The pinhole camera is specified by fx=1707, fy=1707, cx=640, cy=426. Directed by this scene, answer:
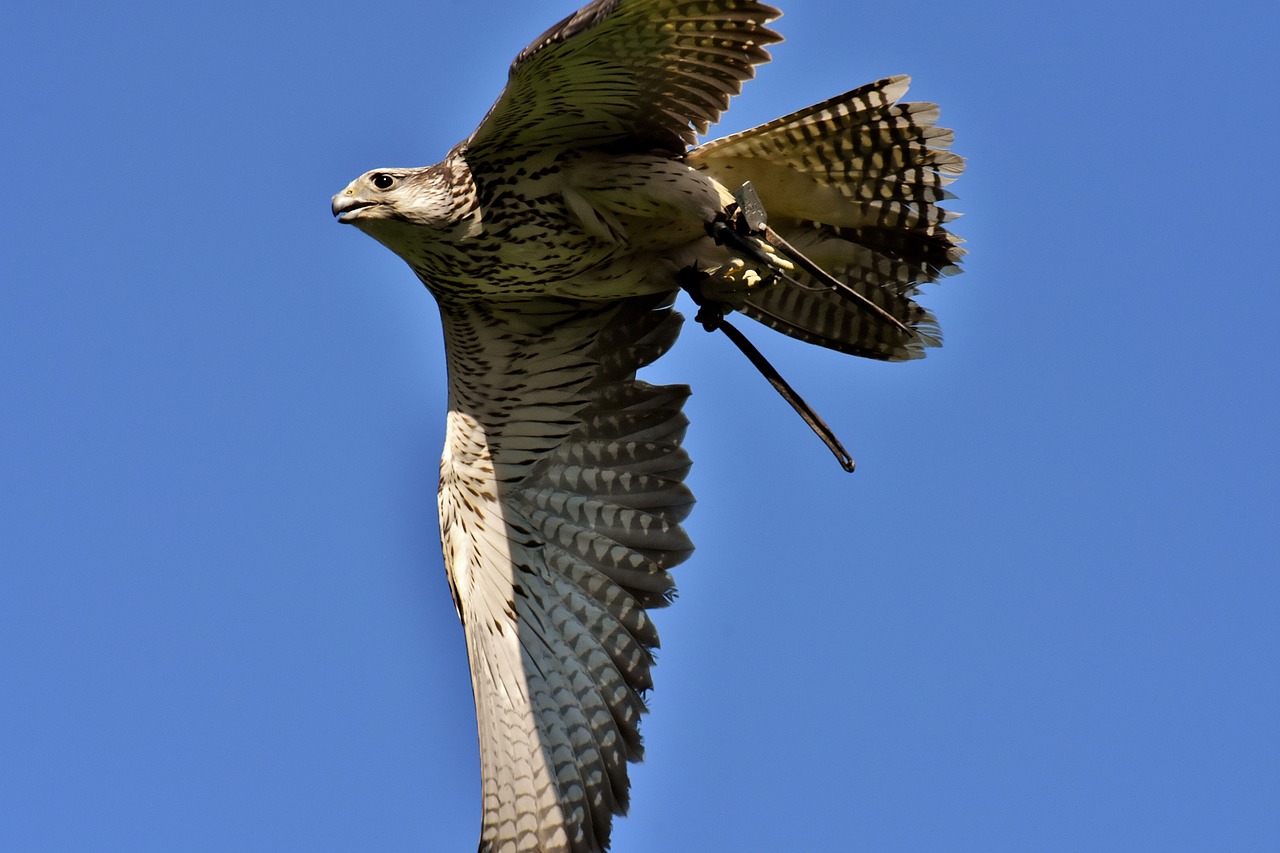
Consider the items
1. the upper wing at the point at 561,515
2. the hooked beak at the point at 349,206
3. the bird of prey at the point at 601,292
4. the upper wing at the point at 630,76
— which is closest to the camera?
the upper wing at the point at 630,76

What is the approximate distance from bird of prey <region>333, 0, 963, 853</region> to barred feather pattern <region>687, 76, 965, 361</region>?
1cm

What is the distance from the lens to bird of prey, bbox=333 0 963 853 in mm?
7363

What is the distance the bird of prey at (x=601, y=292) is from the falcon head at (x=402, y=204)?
12 mm

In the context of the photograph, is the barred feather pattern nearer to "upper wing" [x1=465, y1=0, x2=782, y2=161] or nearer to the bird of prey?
the bird of prey

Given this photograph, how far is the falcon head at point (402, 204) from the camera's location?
7457 mm

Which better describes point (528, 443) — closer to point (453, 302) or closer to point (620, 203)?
point (453, 302)

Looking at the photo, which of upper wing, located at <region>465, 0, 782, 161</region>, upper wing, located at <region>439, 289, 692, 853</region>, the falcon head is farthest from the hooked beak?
upper wing, located at <region>439, 289, 692, 853</region>

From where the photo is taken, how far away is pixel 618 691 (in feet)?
27.7

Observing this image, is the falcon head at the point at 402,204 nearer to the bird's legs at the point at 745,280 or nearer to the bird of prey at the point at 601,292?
the bird of prey at the point at 601,292

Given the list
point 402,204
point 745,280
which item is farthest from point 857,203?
point 402,204

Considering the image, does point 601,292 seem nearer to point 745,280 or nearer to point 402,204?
point 745,280

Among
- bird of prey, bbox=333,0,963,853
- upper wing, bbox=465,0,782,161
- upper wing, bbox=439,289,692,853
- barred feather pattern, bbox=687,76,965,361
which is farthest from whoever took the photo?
upper wing, bbox=439,289,692,853

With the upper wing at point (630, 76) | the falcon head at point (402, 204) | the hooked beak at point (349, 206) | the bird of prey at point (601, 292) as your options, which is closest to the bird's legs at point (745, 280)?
the bird of prey at point (601, 292)

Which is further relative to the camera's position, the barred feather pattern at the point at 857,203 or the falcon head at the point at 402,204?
the barred feather pattern at the point at 857,203
